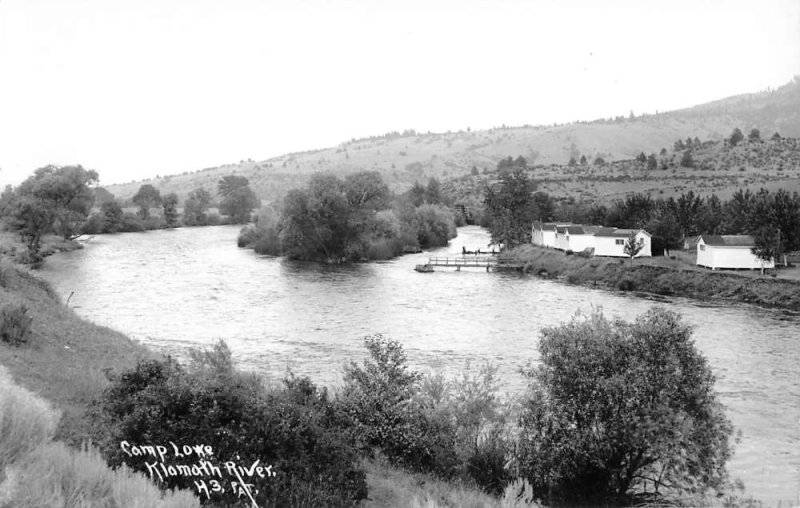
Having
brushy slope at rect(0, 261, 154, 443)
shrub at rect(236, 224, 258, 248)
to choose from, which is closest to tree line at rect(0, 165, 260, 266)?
shrub at rect(236, 224, 258, 248)

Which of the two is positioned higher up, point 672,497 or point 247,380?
A: point 247,380

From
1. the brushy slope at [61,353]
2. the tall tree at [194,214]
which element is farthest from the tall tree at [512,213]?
the brushy slope at [61,353]

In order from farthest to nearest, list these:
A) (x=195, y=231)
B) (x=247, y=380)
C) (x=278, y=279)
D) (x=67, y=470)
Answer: (x=195, y=231), (x=278, y=279), (x=247, y=380), (x=67, y=470)

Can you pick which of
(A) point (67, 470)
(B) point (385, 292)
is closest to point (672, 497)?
(A) point (67, 470)

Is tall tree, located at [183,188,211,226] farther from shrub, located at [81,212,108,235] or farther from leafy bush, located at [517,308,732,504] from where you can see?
leafy bush, located at [517,308,732,504]

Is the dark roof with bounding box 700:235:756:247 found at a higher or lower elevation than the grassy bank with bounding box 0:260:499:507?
lower

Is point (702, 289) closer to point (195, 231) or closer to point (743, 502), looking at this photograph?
point (743, 502)
